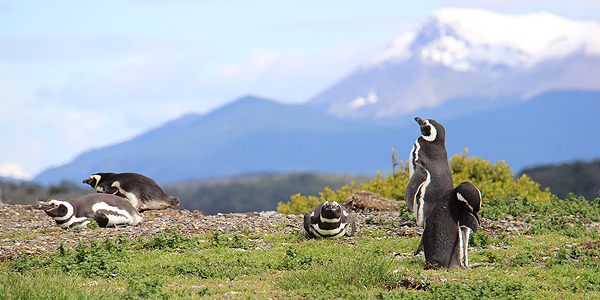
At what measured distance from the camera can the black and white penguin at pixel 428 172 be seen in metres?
10.2

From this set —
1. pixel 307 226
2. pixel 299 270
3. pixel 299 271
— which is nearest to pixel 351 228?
pixel 307 226

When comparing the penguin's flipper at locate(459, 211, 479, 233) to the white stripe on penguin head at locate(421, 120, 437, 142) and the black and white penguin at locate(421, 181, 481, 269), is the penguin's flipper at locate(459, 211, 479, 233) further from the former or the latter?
the white stripe on penguin head at locate(421, 120, 437, 142)

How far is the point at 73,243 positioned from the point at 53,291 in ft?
16.3

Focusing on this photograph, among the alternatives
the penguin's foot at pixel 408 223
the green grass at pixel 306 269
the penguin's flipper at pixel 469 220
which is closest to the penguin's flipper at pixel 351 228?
the green grass at pixel 306 269

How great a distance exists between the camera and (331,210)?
10.5 metres

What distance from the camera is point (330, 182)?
68.5 metres

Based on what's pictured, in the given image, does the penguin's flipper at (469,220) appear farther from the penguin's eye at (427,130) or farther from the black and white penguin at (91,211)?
the black and white penguin at (91,211)

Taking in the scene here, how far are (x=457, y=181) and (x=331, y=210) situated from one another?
290 inches

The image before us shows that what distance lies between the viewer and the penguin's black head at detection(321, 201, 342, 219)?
410 inches

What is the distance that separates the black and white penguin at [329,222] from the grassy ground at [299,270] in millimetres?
250

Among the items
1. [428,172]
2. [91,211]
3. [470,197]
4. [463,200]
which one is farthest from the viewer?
[91,211]

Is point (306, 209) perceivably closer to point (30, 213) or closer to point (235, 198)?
point (30, 213)

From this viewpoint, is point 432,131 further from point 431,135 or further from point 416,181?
point 416,181

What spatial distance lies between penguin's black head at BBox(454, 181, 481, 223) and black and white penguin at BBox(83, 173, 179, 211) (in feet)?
30.3
